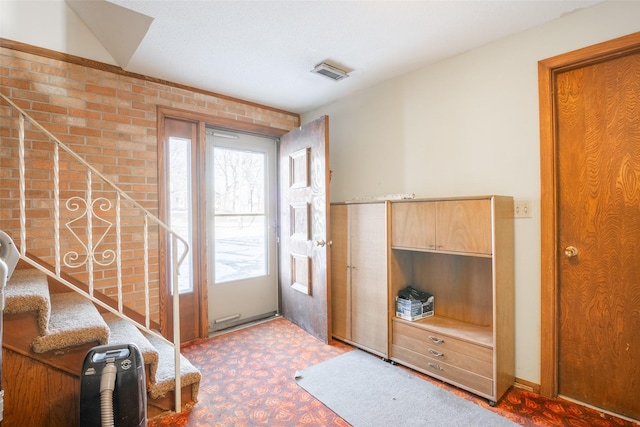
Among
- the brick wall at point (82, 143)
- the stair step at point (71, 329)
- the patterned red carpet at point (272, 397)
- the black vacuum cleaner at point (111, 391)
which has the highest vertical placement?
the brick wall at point (82, 143)

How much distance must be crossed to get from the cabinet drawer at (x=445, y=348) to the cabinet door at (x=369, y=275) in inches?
6.2

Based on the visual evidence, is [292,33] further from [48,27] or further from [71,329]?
[71,329]

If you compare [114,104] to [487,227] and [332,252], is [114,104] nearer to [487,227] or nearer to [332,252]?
[332,252]

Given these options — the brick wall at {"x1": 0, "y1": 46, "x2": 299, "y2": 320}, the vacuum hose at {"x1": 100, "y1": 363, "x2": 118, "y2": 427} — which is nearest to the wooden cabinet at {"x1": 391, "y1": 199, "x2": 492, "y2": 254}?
the vacuum hose at {"x1": 100, "y1": 363, "x2": 118, "y2": 427}

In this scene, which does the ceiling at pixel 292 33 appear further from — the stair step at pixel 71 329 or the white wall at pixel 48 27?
the stair step at pixel 71 329

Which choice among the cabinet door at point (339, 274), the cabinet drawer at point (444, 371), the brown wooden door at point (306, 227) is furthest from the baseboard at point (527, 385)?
the brown wooden door at point (306, 227)

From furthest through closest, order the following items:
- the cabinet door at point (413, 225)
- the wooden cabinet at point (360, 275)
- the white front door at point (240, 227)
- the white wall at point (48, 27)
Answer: the white front door at point (240, 227), the wooden cabinet at point (360, 275), the cabinet door at point (413, 225), the white wall at point (48, 27)

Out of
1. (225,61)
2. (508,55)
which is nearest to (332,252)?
(225,61)

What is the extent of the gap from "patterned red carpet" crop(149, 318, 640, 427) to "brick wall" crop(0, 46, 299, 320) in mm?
820

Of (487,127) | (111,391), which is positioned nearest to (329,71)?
(487,127)

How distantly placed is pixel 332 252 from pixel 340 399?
1.28m

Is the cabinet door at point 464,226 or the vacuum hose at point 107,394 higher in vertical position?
the cabinet door at point 464,226

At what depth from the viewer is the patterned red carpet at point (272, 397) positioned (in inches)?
73.0

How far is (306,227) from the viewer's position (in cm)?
314
